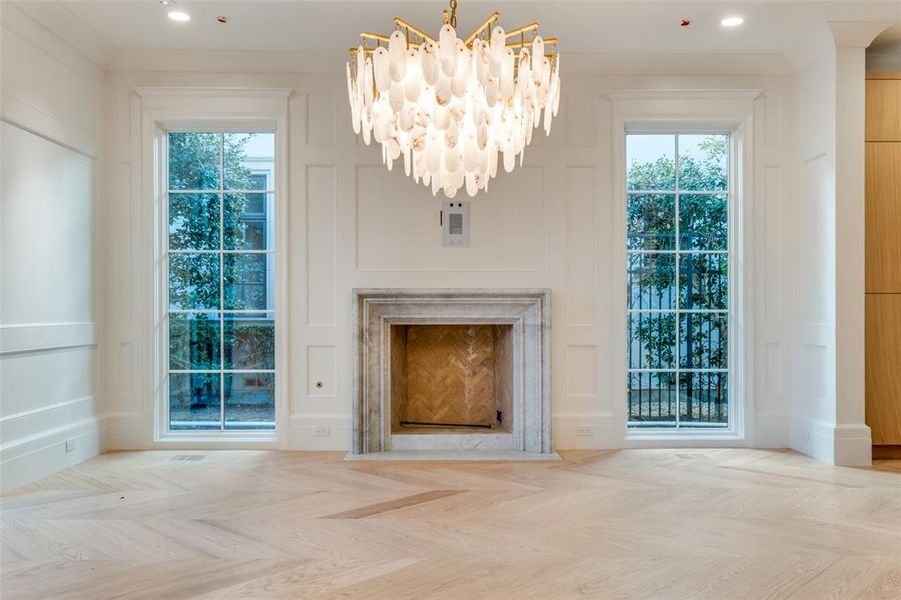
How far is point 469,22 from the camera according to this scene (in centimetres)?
438

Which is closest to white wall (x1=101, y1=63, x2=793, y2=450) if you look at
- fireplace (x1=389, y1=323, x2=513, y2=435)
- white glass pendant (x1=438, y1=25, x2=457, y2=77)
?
fireplace (x1=389, y1=323, x2=513, y2=435)

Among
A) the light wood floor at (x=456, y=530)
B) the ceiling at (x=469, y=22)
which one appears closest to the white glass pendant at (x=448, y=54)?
the ceiling at (x=469, y=22)

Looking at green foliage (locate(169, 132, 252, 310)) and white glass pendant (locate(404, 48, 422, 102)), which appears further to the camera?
green foliage (locate(169, 132, 252, 310))

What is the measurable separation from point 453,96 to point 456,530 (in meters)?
2.18

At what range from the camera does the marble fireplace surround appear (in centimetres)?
477

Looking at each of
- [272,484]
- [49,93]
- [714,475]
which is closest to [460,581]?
[272,484]

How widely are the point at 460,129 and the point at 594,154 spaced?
2.42m

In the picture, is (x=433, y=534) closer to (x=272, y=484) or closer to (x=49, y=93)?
(x=272, y=484)

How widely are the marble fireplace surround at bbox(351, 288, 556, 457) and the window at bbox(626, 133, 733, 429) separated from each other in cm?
90

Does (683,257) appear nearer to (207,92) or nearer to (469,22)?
(469,22)

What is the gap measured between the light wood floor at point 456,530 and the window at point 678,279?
2.43 ft

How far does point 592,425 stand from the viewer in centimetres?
493

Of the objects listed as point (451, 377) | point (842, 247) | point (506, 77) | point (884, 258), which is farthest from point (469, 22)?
point (884, 258)

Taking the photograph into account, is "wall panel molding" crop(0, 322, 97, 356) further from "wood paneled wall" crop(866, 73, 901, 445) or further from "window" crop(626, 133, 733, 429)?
"wood paneled wall" crop(866, 73, 901, 445)
